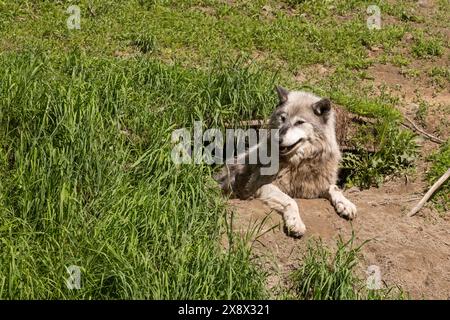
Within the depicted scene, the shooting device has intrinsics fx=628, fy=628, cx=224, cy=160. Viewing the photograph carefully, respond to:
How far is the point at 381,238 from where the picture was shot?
5.57 metres

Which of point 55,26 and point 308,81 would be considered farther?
point 55,26

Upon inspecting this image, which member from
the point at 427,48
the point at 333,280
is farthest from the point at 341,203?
the point at 427,48

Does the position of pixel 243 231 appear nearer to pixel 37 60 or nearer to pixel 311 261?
pixel 311 261

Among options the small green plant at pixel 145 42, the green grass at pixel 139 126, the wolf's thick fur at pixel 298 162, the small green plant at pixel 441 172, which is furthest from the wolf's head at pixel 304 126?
the small green plant at pixel 145 42

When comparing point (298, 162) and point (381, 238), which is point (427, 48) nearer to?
point (298, 162)

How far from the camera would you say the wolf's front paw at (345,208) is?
5.86 meters

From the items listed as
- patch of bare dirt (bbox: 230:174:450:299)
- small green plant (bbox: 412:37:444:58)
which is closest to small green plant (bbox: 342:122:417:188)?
patch of bare dirt (bbox: 230:174:450:299)

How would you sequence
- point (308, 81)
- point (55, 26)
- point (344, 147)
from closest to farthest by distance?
point (344, 147) < point (308, 81) < point (55, 26)

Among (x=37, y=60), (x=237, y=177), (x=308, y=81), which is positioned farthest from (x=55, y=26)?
(x=237, y=177)

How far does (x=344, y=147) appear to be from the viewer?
7301 millimetres

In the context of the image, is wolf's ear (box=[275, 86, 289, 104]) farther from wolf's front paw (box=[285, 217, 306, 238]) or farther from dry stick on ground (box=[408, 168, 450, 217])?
dry stick on ground (box=[408, 168, 450, 217])

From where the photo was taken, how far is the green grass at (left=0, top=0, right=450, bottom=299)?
4.45 m

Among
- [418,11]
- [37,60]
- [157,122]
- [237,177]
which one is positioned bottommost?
[237,177]

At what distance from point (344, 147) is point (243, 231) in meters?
2.48
